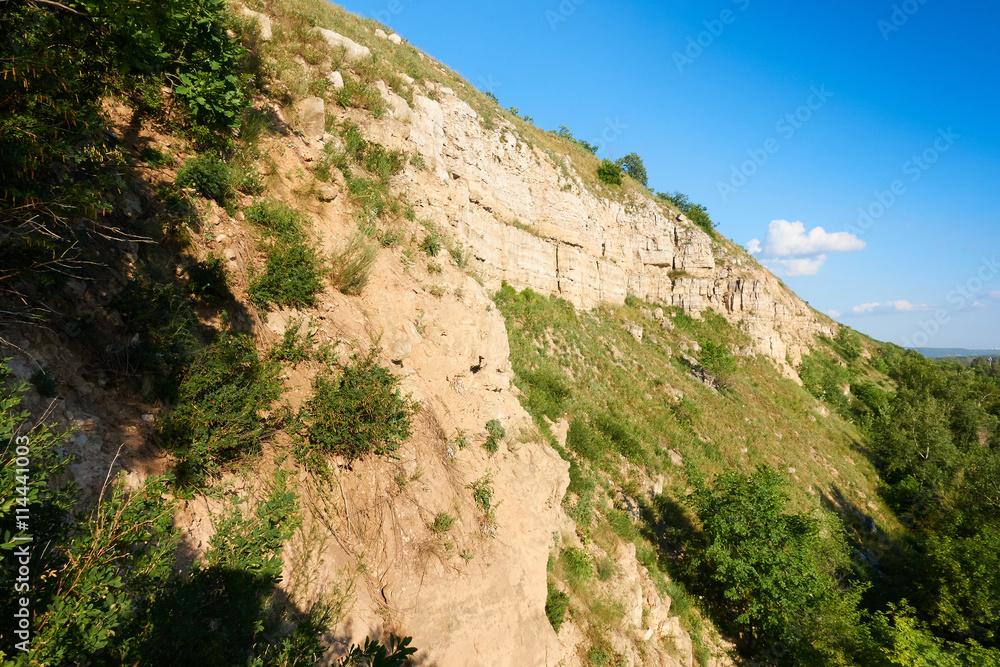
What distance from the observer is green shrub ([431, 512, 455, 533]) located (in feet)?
20.3

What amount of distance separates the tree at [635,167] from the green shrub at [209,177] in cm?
5301

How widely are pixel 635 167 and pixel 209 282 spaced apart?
56111mm

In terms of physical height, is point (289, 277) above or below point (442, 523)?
above

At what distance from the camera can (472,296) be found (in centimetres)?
936

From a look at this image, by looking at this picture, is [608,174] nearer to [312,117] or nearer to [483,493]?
[312,117]

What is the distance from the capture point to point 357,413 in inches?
228

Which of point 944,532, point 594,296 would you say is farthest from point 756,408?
point 594,296

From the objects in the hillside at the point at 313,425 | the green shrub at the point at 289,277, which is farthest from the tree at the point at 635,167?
the green shrub at the point at 289,277

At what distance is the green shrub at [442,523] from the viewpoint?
243 inches

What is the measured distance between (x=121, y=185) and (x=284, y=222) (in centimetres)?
228

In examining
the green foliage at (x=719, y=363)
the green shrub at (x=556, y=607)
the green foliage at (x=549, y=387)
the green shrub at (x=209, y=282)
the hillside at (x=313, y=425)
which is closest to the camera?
the hillside at (x=313, y=425)

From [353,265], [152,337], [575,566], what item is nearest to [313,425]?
[152,337]

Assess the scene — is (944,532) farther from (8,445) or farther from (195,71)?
(195,71)

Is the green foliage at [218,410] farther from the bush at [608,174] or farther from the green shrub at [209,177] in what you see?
the bush at [608,174]
